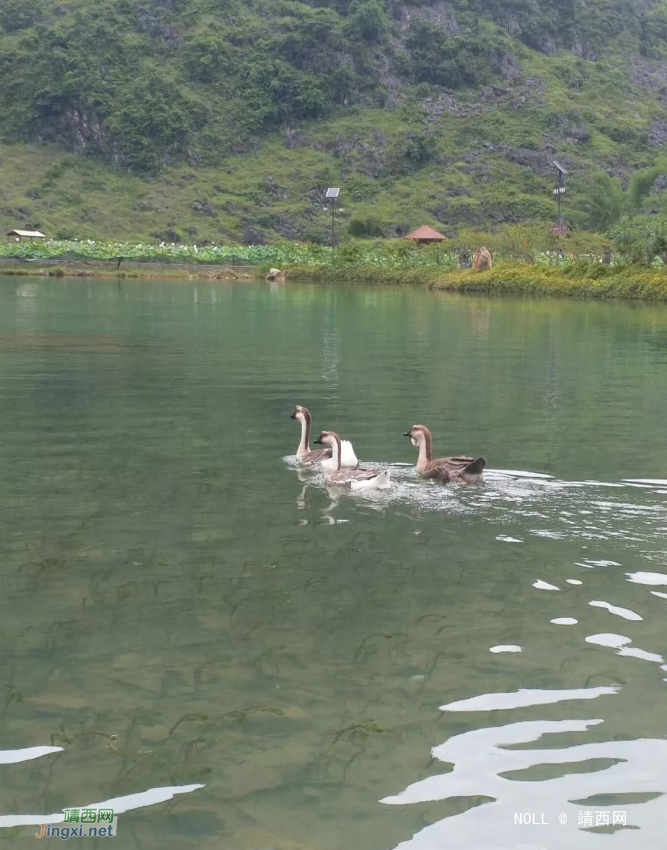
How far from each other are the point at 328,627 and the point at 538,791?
2460mm

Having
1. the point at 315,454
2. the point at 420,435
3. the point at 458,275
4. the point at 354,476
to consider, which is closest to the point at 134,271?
the point at 458,275

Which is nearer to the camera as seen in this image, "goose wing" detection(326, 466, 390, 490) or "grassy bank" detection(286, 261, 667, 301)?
"goose wing" detection(326, 466, 390, 490)

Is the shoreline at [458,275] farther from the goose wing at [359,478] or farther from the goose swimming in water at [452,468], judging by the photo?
the goose wing at [359,478]

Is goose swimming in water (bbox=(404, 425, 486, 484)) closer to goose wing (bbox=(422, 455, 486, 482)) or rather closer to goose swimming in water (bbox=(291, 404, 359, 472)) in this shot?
goose wing (bbox=(422, 455, 486, 482))

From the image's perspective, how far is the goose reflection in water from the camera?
556 cm

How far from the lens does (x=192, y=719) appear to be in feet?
21.8

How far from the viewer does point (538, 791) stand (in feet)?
19.5

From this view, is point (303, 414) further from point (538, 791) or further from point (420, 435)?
point (538, 791)

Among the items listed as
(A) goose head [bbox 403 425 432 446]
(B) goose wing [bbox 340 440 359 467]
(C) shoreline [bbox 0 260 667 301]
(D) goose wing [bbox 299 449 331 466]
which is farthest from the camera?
(C) shoreline [bbox 0 260 667 301]

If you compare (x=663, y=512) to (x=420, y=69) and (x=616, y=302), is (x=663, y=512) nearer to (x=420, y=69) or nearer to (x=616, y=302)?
(x=616, y=302)

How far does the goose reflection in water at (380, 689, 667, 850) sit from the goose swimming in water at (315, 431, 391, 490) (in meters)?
5.54

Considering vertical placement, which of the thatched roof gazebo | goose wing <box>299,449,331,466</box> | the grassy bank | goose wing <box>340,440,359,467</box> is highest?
the thatched roof gazebo

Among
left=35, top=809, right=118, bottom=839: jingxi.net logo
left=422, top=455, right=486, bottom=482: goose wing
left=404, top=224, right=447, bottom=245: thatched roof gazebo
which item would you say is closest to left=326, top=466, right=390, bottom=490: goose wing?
left=422, top=455, right=486, bottom=482: goose wing

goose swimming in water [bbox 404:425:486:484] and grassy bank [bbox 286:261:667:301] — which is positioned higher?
grassy bank [bbox 286:261:667:301]
